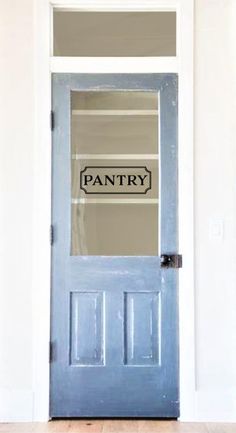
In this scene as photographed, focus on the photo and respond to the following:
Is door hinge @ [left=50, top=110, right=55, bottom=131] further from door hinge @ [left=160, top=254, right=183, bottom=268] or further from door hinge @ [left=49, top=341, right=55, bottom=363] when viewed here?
door hinge @ [left=49, top=341, right=55, bottom=363]

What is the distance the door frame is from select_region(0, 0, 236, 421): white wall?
0.04 meters

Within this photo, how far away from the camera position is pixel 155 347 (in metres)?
3.36

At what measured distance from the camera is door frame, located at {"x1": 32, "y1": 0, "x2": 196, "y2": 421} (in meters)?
3.32

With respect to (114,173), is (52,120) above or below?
above

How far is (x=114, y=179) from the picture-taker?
11.3 feet

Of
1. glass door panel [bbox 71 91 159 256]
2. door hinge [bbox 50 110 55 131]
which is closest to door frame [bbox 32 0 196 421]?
door hinge [bbox 50 110 55 131]

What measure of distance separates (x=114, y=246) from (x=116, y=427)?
1.08m
